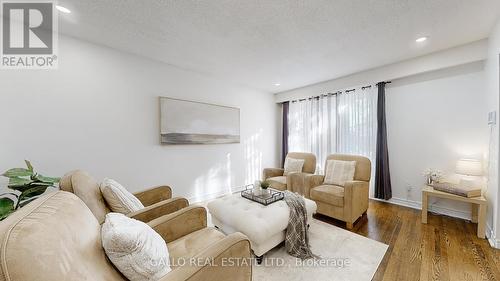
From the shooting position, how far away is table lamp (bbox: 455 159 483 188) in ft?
7.76

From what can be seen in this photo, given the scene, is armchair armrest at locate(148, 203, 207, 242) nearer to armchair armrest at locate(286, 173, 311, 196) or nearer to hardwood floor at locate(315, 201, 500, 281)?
hardwood floor at locate(315, 201, 500, 281)

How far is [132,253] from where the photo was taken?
2.83 ft

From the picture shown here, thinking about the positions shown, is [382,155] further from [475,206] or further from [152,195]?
[152,195]

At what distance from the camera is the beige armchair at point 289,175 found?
10.5 feet

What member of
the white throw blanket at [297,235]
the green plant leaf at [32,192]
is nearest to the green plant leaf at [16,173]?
the green plant leaf at [32,192]

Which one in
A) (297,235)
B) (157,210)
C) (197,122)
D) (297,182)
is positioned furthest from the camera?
(197,122)

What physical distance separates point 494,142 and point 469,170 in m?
0.52

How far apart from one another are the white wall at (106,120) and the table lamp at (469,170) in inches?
142

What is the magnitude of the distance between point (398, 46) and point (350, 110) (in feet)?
4.51

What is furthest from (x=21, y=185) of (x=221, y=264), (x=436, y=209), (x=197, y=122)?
(x=436, y=209)

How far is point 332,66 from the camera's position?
3.19 m

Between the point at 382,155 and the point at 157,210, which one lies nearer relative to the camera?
the point at 157,210

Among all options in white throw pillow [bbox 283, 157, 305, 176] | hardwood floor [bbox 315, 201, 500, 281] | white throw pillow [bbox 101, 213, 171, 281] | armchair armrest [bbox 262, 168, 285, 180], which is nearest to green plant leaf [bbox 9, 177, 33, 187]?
white throw pillow [bbox 101, 213, 171, 281]

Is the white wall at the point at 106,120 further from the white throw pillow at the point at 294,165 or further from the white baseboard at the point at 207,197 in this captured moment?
the white throw pillow at the point at 294,165
